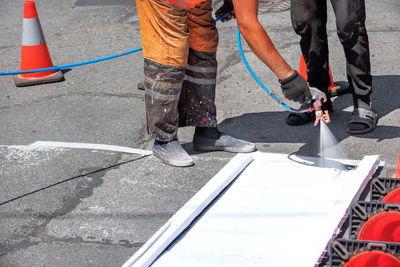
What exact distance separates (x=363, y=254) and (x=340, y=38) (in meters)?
2.36

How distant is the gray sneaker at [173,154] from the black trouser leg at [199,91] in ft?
0.81

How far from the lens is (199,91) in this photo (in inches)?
175

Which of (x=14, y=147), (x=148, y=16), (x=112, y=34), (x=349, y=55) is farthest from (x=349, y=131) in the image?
(x=112, y=34)

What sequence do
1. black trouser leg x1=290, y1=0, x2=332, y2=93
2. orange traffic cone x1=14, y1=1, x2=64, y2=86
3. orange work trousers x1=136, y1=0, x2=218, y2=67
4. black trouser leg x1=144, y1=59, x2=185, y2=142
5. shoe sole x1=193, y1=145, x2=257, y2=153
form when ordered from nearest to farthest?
orange work trousers x1=136, y1=0, x2=218, y2=67
black trouser leg x1=144, y1=59, x2=185, y2=142
shoe sole x1=193, y1=145, x2=257, y2=153
black trouser leg x1=290, y1=0, x2=332, y2=93
orange traffic cone x1=14, y1=1, x2=64, y2=86

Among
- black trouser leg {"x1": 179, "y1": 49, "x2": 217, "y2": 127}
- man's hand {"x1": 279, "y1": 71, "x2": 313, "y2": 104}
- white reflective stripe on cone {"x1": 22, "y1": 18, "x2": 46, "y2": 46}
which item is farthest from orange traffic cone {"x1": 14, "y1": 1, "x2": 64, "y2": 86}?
man's hand {"x1": 279, "y1": 71, "x2": 313, "y2": 104}

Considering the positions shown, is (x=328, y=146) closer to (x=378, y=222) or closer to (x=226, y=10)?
(x=226, y=10)

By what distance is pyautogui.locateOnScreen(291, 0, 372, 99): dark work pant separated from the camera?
4.52 meters

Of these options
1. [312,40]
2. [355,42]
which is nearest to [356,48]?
[355,42]

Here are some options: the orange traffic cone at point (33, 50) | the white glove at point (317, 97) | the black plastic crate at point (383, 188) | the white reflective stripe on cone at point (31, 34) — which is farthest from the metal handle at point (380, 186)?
the white reflective stripe on cone at point (31, 34)

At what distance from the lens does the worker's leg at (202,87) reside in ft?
13.9

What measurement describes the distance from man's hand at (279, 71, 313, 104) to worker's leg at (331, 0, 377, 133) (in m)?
1.12

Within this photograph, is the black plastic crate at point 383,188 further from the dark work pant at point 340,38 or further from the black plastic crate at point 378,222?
the dark work pant at point 340,38

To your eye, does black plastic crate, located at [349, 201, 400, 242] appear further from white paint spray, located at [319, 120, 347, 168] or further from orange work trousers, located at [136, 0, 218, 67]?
orange work trousers, located at [136, 0, 218, 67]

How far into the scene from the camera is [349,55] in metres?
4.70
